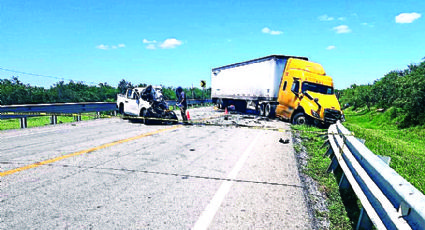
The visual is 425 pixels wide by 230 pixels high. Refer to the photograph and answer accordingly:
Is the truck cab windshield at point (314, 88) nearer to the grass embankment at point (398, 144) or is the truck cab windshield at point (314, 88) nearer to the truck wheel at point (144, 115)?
the grass embankment at point (398, 144)

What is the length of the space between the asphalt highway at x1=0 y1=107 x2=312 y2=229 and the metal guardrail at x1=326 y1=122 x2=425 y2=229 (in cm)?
79

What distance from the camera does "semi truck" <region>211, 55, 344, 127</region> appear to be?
1411 cm

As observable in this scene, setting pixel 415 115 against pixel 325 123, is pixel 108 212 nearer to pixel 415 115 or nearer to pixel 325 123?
pixel 325 123

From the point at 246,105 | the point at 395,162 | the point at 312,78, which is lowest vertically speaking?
the point at 395,162

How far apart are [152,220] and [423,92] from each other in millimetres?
24530

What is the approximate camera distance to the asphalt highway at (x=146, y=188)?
331cm

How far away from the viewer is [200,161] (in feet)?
20.6

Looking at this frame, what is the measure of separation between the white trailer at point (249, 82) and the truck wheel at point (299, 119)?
3.11 metres

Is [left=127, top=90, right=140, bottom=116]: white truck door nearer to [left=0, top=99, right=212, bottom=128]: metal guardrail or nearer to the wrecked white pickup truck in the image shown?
the wrecked white pickup truck

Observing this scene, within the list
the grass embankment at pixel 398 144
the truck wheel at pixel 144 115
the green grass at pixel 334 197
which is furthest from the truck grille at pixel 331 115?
the truck wheel at pixel 144 115

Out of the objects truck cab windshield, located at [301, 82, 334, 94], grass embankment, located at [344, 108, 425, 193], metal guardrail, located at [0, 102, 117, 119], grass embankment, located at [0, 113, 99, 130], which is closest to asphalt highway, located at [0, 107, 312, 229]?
grass embankment, located at [344, 108, 425, 193]

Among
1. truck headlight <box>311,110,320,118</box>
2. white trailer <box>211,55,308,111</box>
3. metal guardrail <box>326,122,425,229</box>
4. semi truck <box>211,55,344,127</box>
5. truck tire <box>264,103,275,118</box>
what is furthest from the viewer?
truck tire <box>264,103,275,118</box>

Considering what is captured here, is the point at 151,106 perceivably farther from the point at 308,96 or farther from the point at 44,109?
the point at 308,96

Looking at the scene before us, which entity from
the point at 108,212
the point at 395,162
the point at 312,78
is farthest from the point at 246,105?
the point at 108,212
